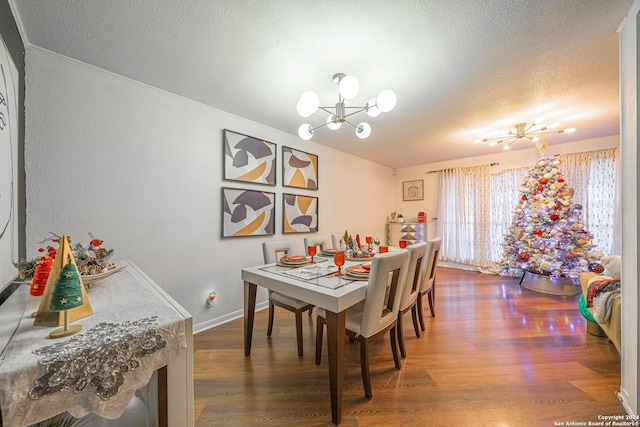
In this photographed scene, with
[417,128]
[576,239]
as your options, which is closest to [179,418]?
[417,128]

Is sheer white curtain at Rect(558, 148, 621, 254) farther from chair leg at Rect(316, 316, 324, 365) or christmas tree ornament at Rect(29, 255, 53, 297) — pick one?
christmas tree ornament at Rect(29, 255, 53, 297)

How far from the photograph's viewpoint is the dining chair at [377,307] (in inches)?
57.0

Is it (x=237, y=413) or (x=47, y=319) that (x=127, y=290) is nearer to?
(x=47, y=319)

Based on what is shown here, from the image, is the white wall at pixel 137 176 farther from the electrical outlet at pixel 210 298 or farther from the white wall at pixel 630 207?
the white wall at pixel 630 207

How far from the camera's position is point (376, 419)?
134 centimetres

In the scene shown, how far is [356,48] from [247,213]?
198cm

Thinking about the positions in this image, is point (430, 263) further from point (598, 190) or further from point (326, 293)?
point (598, 190)

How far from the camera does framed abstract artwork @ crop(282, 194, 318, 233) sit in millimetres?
3174

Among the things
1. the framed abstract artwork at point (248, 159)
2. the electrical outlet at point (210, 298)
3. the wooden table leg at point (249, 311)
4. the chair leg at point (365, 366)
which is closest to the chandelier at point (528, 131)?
the framed abstract artwork at point (248, 159)

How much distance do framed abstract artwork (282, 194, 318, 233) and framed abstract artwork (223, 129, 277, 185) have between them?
1.29 ft

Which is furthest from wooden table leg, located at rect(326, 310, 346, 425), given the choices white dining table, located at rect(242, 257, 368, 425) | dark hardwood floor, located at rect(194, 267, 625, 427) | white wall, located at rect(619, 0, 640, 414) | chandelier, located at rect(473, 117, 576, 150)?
chandelier, located at rect(473, 117, 576, 150)

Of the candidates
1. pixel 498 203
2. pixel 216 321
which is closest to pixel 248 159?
pixel 216 321

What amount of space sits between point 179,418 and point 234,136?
2478mm

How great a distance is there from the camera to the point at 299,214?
3359 mm
